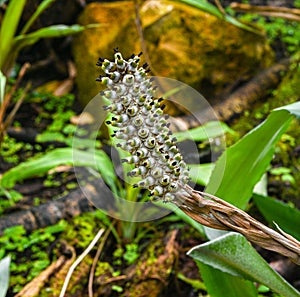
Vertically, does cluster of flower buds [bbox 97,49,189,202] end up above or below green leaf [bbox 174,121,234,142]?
above

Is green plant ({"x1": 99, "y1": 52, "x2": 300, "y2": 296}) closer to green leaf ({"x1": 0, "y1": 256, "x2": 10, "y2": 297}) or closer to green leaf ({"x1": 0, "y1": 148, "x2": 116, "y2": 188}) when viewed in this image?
green leaf ({"x1": 0, "y1": 256, "x2": 10, "y2": 297})

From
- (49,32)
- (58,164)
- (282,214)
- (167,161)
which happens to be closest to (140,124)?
(167,161)

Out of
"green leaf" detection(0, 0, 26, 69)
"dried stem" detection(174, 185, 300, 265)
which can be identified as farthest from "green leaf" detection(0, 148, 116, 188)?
"dried stem" detection(174, 185, 300, 265)

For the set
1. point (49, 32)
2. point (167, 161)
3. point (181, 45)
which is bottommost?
point (167, 161)

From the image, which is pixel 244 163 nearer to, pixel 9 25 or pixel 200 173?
pixel 200 173

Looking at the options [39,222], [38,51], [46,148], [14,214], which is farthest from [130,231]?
[38,51]

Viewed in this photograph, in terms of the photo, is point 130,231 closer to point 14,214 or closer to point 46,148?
point 14,214
